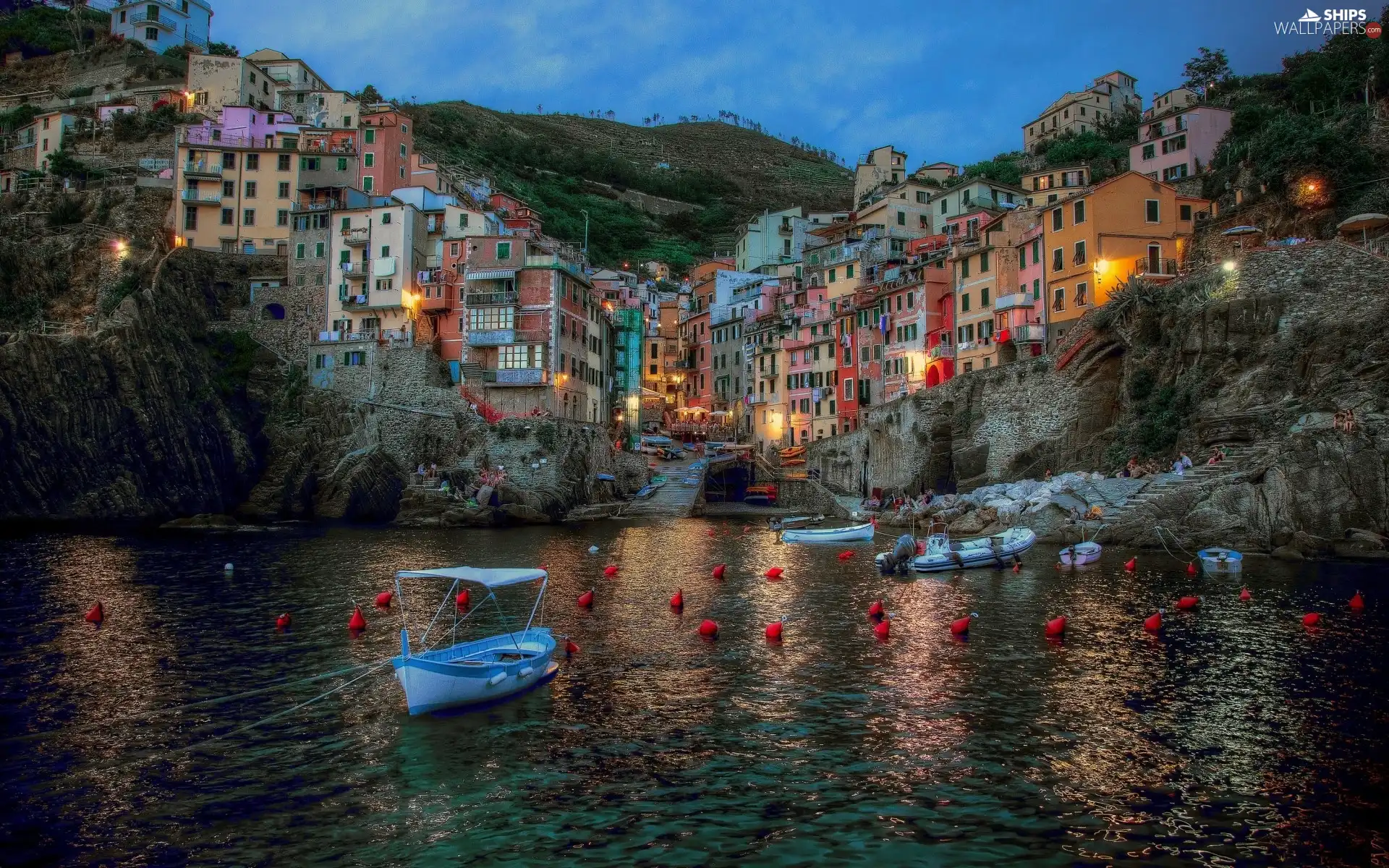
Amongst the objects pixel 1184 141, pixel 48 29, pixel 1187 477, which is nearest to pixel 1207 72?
pixel 1184 141

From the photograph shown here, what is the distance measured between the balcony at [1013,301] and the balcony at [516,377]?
33539mm

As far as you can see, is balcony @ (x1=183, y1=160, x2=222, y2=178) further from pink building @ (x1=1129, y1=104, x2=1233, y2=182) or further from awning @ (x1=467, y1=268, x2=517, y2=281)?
pink building @ (x1=1129, y1=104, x2=1233, y2=182)

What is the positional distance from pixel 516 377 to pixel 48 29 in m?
86.5

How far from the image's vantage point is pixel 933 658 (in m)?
22.1

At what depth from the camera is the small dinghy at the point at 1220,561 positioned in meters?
34.1

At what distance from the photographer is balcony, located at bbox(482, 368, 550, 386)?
69.5 meters

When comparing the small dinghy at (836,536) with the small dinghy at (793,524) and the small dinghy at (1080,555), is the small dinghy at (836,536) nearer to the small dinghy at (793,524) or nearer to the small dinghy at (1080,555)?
the small dinghy at (793,524)

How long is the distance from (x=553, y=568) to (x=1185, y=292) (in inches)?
1434

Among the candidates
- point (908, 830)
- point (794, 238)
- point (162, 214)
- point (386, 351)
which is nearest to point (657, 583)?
point (908, 830)

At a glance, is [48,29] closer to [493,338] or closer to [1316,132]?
[493,338]

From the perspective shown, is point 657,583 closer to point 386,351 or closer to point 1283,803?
point 1283,803

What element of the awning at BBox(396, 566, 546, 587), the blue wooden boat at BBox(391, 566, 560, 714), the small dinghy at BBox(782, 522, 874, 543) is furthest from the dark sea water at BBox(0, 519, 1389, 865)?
the small dinghy at BBox(782, 522, 874, 543)

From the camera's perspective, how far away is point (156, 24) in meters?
108

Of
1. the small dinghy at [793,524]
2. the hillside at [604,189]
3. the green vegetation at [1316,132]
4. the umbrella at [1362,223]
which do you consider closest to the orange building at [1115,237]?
the green vegetation at [1316,132]
